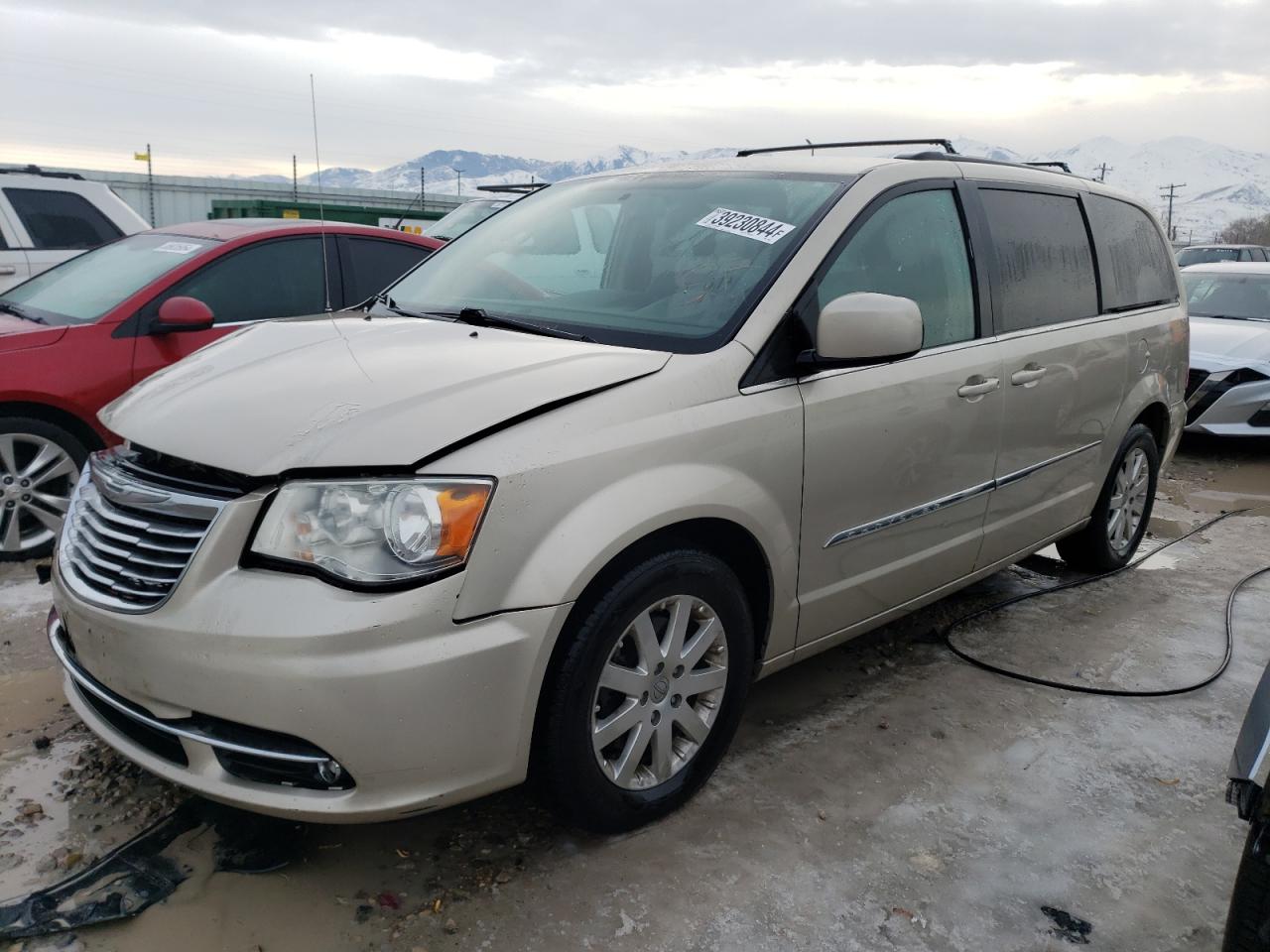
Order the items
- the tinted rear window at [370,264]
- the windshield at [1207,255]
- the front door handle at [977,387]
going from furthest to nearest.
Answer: the windshield at [1207,255] → the tinted rear window at [370,264] → the front door handle at [977,387]

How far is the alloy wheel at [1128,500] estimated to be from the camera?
15.5 feet

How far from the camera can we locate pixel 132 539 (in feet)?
7.68

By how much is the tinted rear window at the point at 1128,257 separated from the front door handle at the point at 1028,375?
84cm

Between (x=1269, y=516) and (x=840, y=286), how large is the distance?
4.82 meters

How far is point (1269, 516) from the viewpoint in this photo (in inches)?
251

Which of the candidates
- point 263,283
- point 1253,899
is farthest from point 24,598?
point 1253,899

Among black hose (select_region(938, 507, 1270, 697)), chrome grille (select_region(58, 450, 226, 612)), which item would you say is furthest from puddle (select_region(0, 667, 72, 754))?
black hose (select_region(938, 507, 1270, 697))

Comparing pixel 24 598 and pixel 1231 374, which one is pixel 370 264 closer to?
pixel 24 598

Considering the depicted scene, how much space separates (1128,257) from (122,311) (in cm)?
451

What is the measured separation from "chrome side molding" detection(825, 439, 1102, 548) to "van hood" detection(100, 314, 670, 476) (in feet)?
2.74

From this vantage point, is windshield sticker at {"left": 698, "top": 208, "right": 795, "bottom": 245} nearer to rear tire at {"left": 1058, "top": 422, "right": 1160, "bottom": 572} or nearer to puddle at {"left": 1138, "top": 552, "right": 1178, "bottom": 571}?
rear tire at {"left": 1058, "top": 422, "right": 1160, "bottom": 572}

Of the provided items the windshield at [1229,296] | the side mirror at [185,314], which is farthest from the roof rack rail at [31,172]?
the windshield at [1229,296]

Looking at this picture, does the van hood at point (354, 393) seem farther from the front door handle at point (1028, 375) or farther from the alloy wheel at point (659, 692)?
the front door handle at point (1028, 375)

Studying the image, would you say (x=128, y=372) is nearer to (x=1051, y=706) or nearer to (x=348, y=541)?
(x=348, y=541)
